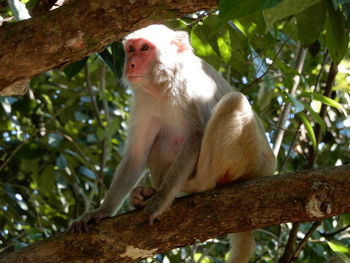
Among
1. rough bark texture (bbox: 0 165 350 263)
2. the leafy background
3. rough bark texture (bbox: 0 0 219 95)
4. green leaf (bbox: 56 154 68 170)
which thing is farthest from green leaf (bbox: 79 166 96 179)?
rough bark texture (bbox: 0 0 219 95)

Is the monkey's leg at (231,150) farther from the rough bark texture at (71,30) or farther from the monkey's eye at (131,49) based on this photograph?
the rough bark texture at (71,30)

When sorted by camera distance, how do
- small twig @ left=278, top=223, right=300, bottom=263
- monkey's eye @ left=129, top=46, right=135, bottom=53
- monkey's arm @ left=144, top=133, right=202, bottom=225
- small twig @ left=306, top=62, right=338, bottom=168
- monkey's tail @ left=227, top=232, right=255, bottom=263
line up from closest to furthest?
monkey's arm @ left=144, top=133, right=202, bottom=225 < monkey's tail @ left=227, top=232, right=255, bottom=263 < monkey's eye @ left=129, top=46, right=135, bottom=53 < small twig @ left=278, top=223, right=300, bottom=263 < small twig @ left=306, top=62, right=338, bottom=168

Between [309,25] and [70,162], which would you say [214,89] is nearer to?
[309,25]

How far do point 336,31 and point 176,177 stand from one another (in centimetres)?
191

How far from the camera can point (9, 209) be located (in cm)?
566

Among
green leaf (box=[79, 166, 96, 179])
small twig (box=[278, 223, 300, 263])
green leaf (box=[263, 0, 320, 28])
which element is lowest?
small twig (box=[278, 223, 300, 263])

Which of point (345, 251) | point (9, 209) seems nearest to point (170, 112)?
point (345, 251)

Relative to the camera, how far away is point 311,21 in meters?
2.83

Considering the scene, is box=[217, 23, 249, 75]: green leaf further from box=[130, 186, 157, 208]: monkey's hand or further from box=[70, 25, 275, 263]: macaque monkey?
box=[130, 186, 157, 208]: monkey's hand

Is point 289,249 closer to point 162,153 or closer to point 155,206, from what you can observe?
point 162,153

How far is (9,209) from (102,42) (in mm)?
3246

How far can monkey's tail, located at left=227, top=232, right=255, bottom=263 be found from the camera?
441 centimetres

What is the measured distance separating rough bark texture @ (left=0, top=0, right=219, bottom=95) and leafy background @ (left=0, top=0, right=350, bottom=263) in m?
0.22

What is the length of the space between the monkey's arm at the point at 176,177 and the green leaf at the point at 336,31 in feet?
5.72
